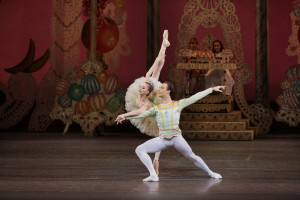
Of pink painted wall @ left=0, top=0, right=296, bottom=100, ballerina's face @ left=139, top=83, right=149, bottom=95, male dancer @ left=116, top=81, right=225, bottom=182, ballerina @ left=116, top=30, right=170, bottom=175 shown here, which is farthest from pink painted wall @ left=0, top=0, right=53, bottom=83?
male dancer @ left=116, top=81, right=225, bottom=182

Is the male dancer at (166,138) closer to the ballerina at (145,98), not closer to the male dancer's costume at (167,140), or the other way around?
the male dancer's costume at (167,140)

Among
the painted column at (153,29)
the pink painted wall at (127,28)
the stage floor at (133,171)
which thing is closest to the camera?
the stage floor at (133,171)

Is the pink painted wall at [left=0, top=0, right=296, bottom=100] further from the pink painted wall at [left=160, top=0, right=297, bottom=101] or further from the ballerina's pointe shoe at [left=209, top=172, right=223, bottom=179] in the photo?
the ballerina's pointe shoe at [left=209, top=172, right=223, bottom=179]

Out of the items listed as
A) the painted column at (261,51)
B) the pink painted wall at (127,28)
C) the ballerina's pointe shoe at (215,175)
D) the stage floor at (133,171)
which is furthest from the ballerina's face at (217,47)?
the ballerina's pointe shoe at (215,175)

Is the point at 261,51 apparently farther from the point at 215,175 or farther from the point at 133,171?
the point at 215,175

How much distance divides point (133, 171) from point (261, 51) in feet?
17.2

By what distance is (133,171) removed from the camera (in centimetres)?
579

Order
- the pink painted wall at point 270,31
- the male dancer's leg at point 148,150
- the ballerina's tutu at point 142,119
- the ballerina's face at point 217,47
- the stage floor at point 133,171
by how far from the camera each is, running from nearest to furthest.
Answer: the stage floor at point 133,171, the male dancer's leg at point 148,150, the ballerina's tutu at point 142,119, the ballerina's face at point 217,47, the pink painted wall at point 270,31

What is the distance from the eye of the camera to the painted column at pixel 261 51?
1024cm

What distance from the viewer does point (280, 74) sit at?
37.4ft

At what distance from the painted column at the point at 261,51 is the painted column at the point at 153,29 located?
6.03ft

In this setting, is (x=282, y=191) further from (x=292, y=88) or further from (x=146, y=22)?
(x=146, y=22)

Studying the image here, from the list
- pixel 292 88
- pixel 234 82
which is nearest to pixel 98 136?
pixel 234 82

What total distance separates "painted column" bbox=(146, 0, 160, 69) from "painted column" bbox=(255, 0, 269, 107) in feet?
6.03
